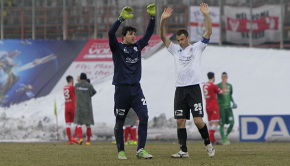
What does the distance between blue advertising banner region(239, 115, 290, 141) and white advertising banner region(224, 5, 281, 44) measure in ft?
44.6

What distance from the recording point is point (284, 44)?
3153 cm

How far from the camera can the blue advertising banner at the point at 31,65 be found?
2758 cm

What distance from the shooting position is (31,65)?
29.7 m

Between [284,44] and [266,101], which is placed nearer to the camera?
[266,101]

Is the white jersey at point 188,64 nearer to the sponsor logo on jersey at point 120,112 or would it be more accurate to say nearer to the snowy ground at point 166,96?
the sponsor logo on jersey at point 120,112

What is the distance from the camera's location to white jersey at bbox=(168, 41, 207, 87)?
9.63 metres

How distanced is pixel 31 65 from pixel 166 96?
837 centimetres

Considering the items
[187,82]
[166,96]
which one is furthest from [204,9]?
[166,96]

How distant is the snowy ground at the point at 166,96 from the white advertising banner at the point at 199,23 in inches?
46.8

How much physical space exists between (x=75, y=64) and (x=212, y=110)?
45.0 feet

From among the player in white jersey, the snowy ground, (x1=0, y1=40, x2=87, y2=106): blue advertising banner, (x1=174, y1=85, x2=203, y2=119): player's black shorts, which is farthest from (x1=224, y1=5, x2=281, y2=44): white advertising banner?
(x1=174, y1=85, x2=203, y2=119): player's black shorts

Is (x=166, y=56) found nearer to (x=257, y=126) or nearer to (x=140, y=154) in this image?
(x=257, y=126)

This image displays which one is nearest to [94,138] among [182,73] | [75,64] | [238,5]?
[75,64]

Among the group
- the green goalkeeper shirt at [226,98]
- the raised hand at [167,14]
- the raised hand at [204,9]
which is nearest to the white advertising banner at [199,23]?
the green goalkeeper shirt at [226,98]
